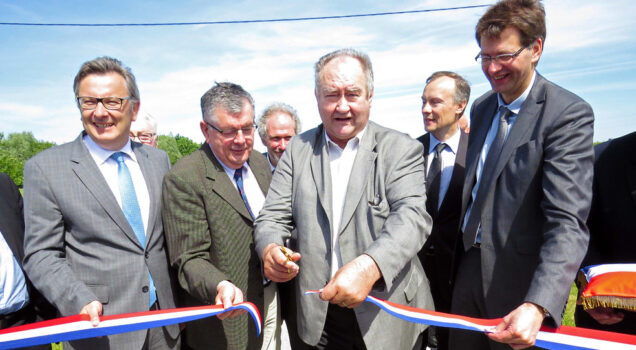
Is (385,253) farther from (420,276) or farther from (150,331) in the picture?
(150,331)

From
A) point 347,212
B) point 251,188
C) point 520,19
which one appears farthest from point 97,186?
point 520,19

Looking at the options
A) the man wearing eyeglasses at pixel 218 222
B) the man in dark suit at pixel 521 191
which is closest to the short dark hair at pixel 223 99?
the man wearing eyeglasses at pixel 218 222

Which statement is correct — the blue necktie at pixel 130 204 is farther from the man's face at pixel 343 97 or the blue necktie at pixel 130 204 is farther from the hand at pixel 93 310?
the man's face at pixel 343 97

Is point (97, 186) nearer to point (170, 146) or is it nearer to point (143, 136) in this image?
point (143, 136)

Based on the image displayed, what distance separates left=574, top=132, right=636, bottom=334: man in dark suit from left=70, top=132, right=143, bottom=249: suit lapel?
9.38ft

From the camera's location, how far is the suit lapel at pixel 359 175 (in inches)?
90.9

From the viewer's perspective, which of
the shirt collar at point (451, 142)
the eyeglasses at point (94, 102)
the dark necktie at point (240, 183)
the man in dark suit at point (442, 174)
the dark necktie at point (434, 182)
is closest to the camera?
the eyeglasses at point (94, 102)

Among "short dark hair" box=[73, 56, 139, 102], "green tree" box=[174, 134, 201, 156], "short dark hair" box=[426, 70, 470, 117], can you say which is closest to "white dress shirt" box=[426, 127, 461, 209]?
"short dark hair" box=[426, 70, 470, 117]

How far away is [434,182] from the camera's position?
13.6 feet

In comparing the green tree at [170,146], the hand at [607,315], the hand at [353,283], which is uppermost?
the green tree at [170,146]

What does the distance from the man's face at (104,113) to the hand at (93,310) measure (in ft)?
3.33

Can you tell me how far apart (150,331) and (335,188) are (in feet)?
5.23

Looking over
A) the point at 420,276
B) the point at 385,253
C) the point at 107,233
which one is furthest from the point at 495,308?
the point at 107,233

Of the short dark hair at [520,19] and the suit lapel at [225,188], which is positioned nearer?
the short dark hair at [520,19]
